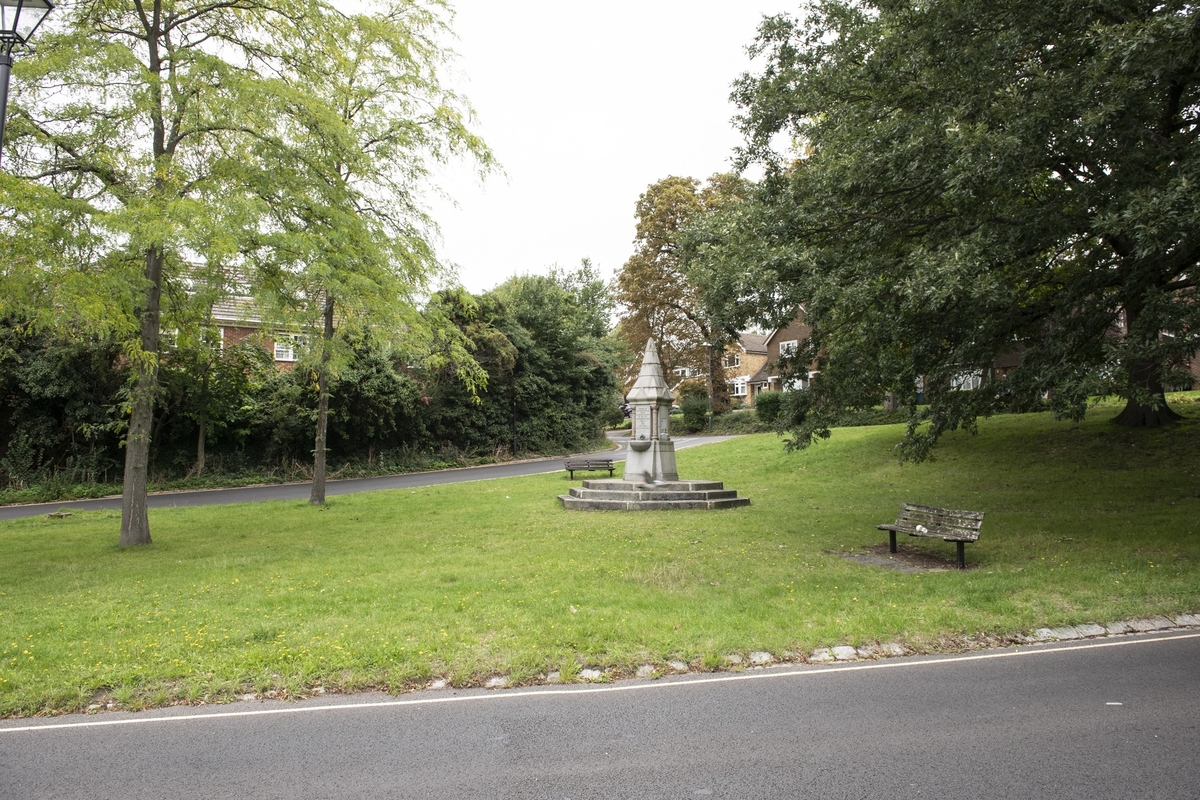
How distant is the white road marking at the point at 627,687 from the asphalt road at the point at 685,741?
2cm

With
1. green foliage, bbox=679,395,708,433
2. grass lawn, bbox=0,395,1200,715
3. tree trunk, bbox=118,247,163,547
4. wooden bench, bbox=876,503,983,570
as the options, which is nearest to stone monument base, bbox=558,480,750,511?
grass lawn, bbox=0,395,1200,715

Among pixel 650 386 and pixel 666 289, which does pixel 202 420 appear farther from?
pixel 666 289

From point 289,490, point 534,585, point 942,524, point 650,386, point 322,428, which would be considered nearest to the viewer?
point 534,585

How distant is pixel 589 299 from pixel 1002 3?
4284 cm

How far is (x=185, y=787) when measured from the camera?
13.0 ft

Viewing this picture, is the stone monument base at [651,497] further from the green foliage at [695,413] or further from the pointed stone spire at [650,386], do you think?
the green foliage at [695,413]

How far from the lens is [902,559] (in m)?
10.2

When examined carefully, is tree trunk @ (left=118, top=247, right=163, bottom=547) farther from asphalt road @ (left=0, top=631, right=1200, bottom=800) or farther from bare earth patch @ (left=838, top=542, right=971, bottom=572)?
bare earth patch @ (left=838, top=542, right=971, bottom=572)

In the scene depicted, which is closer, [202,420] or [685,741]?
[685,741]

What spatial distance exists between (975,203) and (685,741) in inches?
356

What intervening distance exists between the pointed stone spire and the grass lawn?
3.66 m

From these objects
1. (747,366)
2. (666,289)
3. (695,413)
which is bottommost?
(695,413)

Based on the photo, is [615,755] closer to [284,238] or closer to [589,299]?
[284,238]

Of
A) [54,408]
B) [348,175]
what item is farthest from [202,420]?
[348,175]
